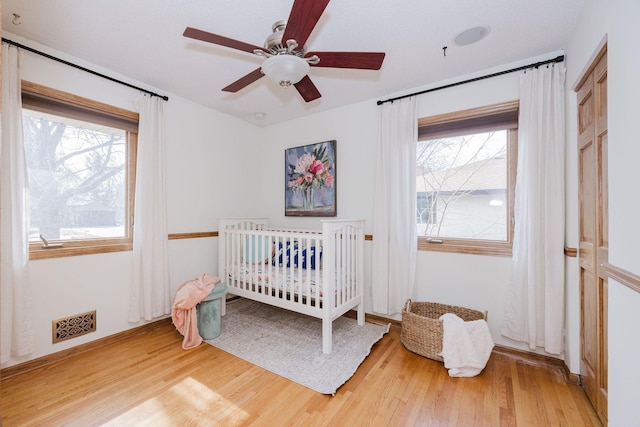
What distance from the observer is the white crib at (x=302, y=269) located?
2256 mm

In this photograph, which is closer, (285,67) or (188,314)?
(285,67)

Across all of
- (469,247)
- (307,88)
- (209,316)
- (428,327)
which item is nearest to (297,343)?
(209,316)

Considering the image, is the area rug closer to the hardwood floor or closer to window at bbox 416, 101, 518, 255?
the hardwood floor

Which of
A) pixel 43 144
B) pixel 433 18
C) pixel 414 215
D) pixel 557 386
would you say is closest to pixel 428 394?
pixel 557 386

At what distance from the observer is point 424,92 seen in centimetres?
256

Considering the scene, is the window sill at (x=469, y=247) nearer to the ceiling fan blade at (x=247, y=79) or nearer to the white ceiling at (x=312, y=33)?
the white ceiling at (x=312, y=33)

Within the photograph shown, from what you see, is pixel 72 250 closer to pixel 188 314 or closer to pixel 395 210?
pixel 188 314

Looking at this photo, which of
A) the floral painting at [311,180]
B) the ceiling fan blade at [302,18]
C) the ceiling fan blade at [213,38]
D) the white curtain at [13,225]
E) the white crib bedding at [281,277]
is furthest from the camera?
the floral painting at [311,180]

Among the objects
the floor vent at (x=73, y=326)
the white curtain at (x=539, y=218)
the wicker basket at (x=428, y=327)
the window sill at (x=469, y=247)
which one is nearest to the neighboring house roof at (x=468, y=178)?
the white curtain at (x=539, y=218)

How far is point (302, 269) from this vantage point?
2.68 m

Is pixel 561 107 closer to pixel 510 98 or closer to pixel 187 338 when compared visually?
pixel 510 98

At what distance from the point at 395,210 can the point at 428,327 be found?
1.03 meters

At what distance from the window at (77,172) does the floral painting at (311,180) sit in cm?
162

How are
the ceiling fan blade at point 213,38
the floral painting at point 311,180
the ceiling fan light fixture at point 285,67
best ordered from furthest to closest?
the floral painting at point 311,180 → the ceiling fan light fixture at point 285,67 → the ceiling fan blade at point 213,38
